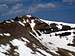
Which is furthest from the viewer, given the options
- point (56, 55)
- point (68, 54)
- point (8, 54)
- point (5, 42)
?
point (68, 54)

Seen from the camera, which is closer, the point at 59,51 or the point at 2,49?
the point at 2,49

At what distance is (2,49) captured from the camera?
488 feet

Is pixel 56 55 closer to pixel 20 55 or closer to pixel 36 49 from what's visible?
pixel 36 49

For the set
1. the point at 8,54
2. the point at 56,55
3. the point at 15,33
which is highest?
the point at 15,33

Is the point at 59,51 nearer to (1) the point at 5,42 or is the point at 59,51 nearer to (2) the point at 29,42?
(2) the point at 29,42

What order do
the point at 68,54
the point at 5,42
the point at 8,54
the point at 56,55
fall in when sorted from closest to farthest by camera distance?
the point at 8,54
the point at 5,42
the point at 56,55
the point at 68,54

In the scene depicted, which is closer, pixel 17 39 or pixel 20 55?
pixel 20 55

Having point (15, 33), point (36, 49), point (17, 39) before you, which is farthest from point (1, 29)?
point (36, 49)

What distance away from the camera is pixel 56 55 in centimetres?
17312

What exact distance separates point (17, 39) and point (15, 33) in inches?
612

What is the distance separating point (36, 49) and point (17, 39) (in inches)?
548

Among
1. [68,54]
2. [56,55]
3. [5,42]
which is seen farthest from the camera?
[68,54]

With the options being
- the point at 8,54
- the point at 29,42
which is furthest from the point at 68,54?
the point at 8,54

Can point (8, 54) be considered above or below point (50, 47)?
below
